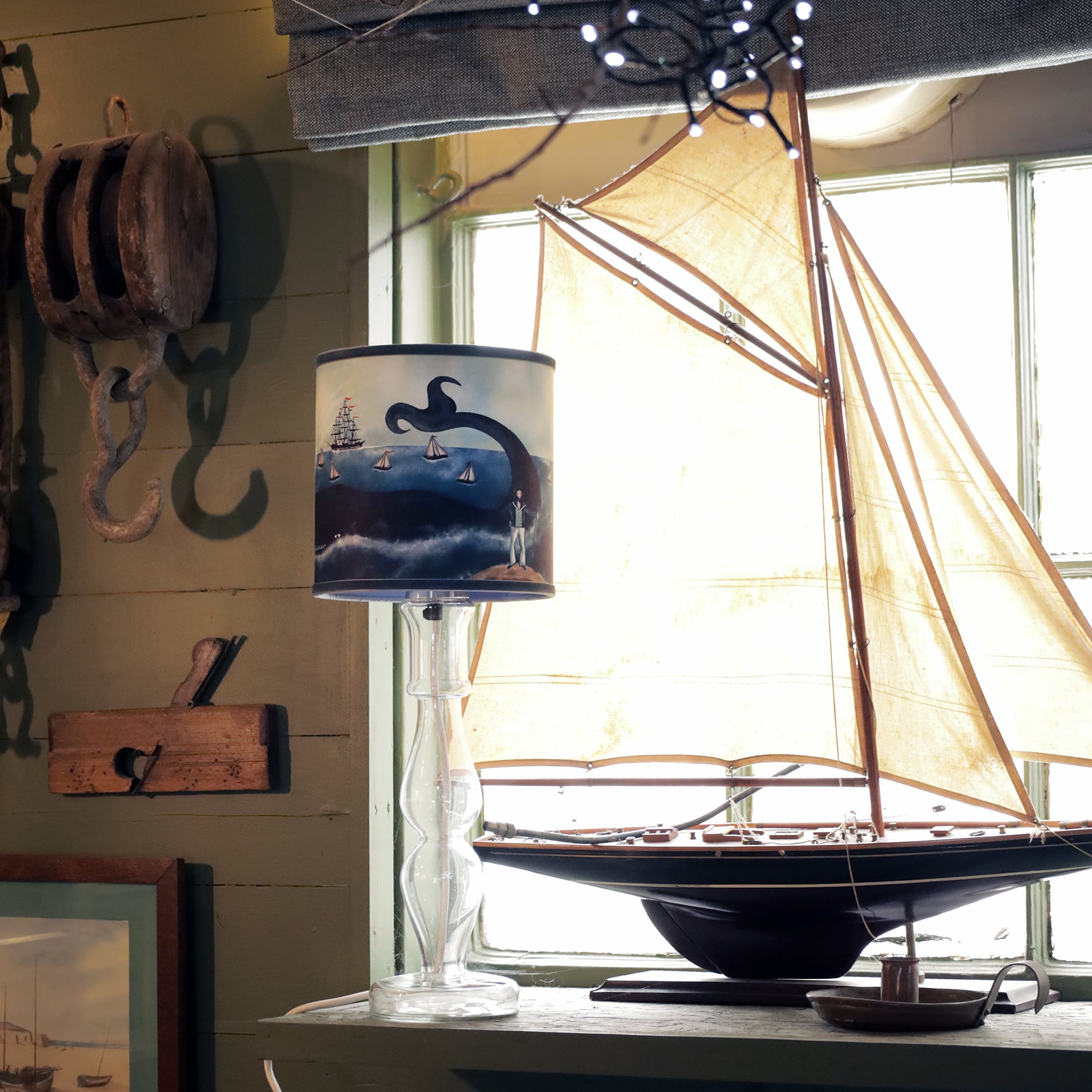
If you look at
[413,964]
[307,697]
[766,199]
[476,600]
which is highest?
[766,199]

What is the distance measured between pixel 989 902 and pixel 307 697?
0.84 meters

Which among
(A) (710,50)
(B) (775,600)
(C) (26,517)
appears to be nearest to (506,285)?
(B) (775,600)

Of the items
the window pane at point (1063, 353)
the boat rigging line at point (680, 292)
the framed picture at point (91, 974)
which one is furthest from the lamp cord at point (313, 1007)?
the window pane at point (1063, 353)

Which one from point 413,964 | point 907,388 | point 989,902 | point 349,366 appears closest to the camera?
point 349,366

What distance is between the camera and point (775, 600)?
148 cm

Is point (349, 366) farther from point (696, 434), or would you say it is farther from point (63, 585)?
point (63, 585)

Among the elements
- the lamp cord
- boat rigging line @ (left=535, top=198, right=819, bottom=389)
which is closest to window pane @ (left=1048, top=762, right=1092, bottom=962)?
boat rigging line @ (left=535, top=198, right=819, bottom=389)

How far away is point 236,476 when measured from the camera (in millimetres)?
1685

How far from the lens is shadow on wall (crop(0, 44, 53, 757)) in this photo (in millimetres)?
1733

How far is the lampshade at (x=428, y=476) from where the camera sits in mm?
1308

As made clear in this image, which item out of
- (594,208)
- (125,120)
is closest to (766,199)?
(594,208)

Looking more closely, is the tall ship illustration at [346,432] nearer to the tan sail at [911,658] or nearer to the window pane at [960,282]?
the tan sail at [911,658]

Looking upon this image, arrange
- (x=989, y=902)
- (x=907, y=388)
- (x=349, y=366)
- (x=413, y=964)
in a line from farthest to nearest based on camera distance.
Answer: (x=413, y=964), (x=989, y=902), (x=907, y=388), (x=349, y=366)

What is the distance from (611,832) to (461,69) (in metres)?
0.93
